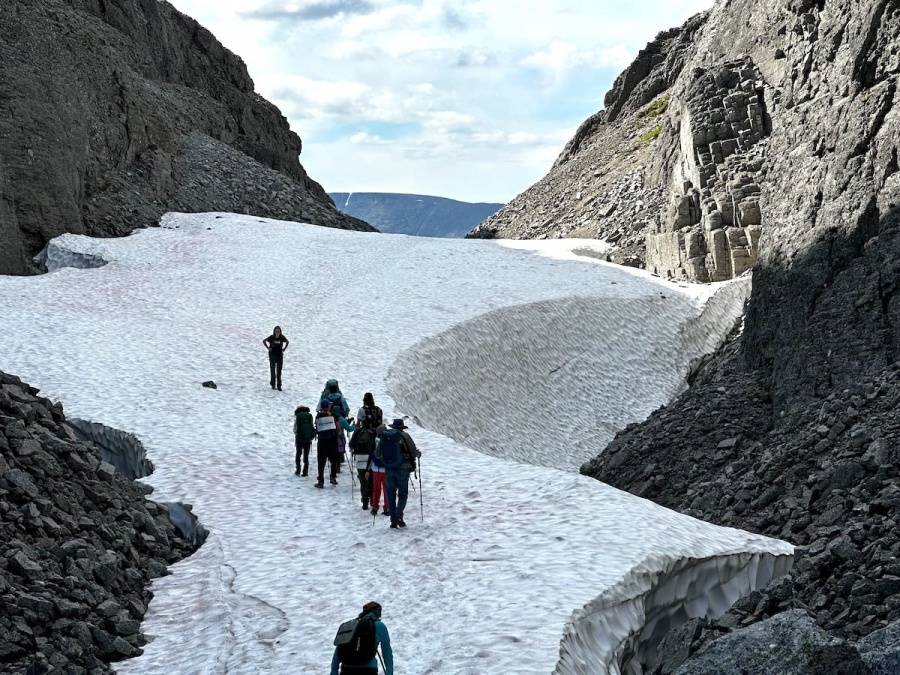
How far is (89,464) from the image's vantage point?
587 inches

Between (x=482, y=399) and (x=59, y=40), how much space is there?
98.8ft

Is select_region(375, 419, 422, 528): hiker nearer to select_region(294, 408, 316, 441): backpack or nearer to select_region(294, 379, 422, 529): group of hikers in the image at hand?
select_region(294, 379, 422, 529): group of hikers

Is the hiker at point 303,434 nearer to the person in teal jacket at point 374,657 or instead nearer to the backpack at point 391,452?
the backpack at point 391,452

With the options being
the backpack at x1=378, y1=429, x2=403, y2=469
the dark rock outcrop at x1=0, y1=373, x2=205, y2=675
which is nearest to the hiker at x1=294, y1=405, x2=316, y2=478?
the dark rock outcrop at x1=0, y1=373, x2=205, y2=675

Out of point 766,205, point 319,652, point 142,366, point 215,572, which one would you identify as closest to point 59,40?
point 142,366

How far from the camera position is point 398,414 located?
23641 millimetres

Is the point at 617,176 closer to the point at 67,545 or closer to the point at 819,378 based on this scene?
the point at 819,378

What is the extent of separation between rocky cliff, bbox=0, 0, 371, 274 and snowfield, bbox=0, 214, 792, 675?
2.73 m

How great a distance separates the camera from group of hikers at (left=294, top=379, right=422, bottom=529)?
49.8 feet

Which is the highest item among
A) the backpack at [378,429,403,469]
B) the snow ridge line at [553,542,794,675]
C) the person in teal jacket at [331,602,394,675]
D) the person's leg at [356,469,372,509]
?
the backpack at [378,429,403,469]

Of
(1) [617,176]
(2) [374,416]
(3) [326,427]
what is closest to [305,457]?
(3) [326,427]

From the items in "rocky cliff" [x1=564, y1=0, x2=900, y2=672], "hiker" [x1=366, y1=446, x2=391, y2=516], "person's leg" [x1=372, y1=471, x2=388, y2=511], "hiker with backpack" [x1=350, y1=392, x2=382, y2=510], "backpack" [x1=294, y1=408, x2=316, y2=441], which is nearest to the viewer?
"rocky cliff" [x1=564, y1=0, x2=900, y2=672]

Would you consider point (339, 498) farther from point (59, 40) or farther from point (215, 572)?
point (59, 40)

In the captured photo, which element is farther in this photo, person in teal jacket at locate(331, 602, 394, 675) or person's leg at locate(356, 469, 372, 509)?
person's leg at locate(356, 469, 372, 509)
